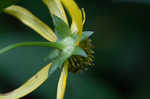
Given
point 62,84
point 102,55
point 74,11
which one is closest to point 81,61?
point 62,84

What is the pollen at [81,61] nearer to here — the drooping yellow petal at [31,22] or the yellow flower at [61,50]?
the yellow flower at [61,50]

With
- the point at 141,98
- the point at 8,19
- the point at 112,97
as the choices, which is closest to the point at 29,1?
the point at 8,19

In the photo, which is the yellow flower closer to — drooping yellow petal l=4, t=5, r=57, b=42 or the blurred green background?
drooping yellow petal l=4, t=5, r=57, b=42

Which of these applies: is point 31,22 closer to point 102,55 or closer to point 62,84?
point 62,84

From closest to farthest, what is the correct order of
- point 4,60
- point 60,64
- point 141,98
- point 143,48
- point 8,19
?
point 60,64 → point 4,60 → point 8,19 → point 141,98 → point 143,48

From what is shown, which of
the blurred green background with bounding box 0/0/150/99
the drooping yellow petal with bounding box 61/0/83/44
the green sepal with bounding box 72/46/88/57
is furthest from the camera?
the blurred green background with bounding box 0/0/150/99

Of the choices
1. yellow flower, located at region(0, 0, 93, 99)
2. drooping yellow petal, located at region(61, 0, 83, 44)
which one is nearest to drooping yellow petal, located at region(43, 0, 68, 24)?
yellow flower, located at region(0, 0, 93, 99)

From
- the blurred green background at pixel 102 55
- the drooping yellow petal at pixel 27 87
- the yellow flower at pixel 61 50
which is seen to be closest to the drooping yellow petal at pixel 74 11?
the yellow flower at pixel 61 50

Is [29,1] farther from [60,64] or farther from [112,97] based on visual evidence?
[60,64]

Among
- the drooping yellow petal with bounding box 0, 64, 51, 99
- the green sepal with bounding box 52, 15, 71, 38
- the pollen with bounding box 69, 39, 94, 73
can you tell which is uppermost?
the green sepal with bounding box 52, 15, 71, 38
